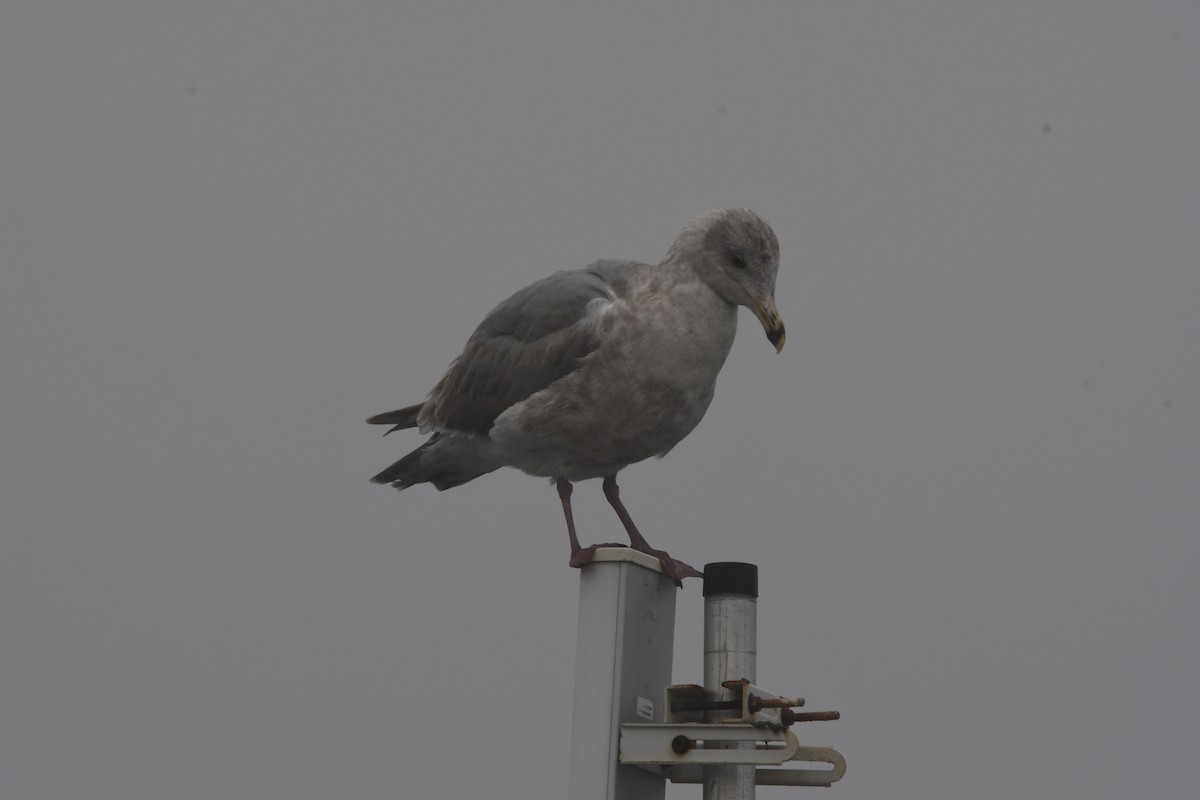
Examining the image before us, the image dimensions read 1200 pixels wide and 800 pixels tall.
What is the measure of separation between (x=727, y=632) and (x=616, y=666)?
0.32 meters

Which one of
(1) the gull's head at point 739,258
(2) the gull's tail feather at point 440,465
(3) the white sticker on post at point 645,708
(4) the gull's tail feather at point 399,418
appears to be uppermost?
(1) the gull's head at point 739,258

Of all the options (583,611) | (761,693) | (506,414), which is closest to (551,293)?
(506,414)

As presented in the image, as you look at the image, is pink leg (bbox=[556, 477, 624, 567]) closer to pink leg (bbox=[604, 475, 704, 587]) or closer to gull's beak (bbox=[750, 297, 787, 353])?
pink leg (bbox=[604, 475, 704, 587])

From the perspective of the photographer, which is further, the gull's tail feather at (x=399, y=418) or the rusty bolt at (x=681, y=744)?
the gull's tail feather at (x=399, y=418)

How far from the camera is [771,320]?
4.32m

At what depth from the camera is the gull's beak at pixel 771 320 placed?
428 cm

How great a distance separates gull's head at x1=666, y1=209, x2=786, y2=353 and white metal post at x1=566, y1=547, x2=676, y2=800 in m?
0.97

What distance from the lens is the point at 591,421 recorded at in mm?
4504

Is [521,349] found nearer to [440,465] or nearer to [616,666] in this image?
[440,465]

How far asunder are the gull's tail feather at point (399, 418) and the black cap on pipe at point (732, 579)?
79.5 inches

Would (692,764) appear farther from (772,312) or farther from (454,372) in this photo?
(454,372)

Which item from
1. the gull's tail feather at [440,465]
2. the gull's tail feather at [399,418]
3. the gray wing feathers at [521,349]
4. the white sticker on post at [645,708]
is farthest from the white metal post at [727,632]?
the gull's tail feather at [399,418]

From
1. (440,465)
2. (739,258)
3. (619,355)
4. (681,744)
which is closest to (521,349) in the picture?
(619,355)

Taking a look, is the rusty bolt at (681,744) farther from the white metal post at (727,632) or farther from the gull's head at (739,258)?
the gull's head at (739,258)
